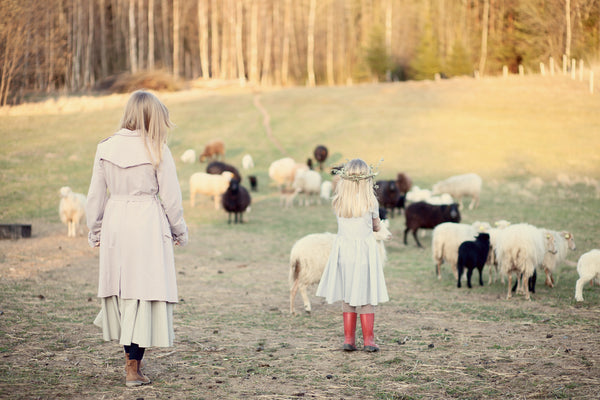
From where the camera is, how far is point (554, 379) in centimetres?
483

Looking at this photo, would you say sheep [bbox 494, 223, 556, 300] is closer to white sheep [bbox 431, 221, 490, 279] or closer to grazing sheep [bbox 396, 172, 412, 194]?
white sheep [bbox 431, 221, 490, 279]

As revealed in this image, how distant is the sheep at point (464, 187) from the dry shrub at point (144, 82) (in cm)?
2989

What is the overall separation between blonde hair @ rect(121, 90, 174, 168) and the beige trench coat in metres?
0.06

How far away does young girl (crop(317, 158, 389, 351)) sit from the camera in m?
5.62

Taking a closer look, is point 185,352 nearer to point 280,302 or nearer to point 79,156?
point 280,302

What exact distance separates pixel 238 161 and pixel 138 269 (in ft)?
70.0

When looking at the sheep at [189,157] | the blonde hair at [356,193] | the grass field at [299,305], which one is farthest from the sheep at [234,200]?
the blonde hair at [356,193]

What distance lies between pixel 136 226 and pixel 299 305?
3908mm

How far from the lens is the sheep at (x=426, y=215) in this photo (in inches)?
505

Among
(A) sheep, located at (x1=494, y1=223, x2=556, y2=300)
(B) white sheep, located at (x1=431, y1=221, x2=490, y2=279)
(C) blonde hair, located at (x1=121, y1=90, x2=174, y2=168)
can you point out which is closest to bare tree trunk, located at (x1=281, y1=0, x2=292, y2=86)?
(B) white sheep, located at (x1=431, y1=221, x2=490, y2=279)

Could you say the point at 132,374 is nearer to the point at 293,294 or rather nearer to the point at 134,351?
the point at 134,351

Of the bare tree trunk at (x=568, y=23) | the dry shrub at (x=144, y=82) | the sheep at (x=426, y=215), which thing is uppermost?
the bare tree trunk at (x=568, y=23)

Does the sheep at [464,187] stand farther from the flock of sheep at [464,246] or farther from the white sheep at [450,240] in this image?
the white sheep at [450,240]

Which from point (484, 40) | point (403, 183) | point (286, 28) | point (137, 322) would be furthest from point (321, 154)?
point (286, 28)
